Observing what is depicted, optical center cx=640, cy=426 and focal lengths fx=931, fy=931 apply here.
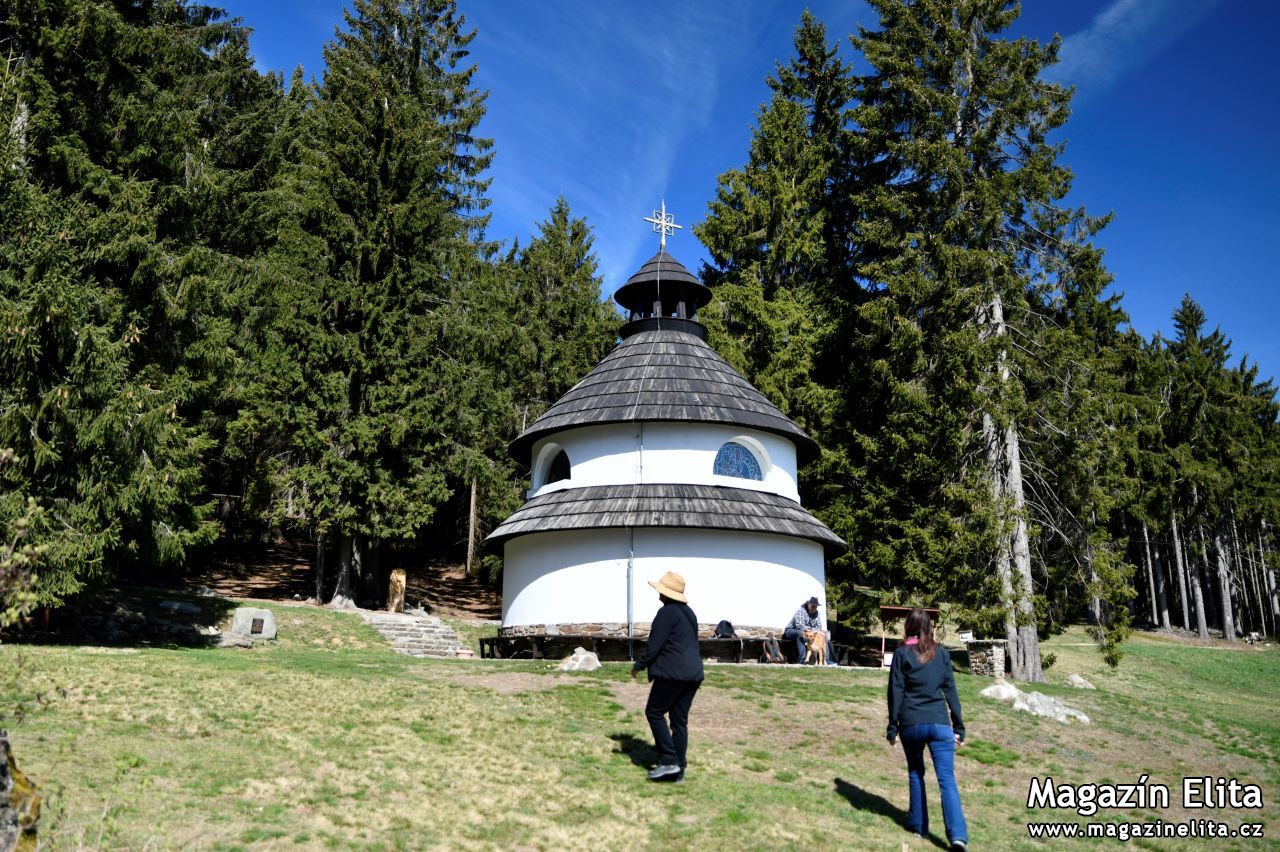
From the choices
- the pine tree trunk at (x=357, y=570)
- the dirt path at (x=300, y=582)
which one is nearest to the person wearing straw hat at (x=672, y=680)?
the pine tree trunk at (x=357, y=570)

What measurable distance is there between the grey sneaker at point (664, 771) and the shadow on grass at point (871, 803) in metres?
1.46

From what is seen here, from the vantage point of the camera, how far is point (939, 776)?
21.9 ft

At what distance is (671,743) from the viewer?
7.52 meters

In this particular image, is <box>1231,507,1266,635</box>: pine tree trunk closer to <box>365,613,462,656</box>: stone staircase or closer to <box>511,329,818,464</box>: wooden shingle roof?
<box>511,329,818,464</box>: wooden shingle roof

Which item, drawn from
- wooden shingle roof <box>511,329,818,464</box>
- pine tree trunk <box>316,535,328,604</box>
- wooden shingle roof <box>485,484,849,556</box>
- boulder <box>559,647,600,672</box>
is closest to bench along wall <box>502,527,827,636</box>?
wooden shingle roof <box>485,484,849,556</box>

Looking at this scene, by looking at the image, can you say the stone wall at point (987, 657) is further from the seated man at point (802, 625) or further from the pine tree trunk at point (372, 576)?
the pine tree trunk at point (372, 576)

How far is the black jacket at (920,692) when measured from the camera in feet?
21.8

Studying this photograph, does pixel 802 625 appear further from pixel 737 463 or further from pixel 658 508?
pixel 737 463

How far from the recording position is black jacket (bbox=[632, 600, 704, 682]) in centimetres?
740

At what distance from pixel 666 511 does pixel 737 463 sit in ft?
9.09

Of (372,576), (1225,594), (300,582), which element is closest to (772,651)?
(372,576)

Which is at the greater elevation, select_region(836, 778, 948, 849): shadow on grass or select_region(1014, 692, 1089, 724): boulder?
select_region(1014, 692, 1089, 724): boulder

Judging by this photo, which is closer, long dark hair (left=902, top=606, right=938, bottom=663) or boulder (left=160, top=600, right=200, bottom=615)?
long dark hair (left=902, top=606, right=938, bottom=663)

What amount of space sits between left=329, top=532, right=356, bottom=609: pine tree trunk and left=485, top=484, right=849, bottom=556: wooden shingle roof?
21.1 ft
